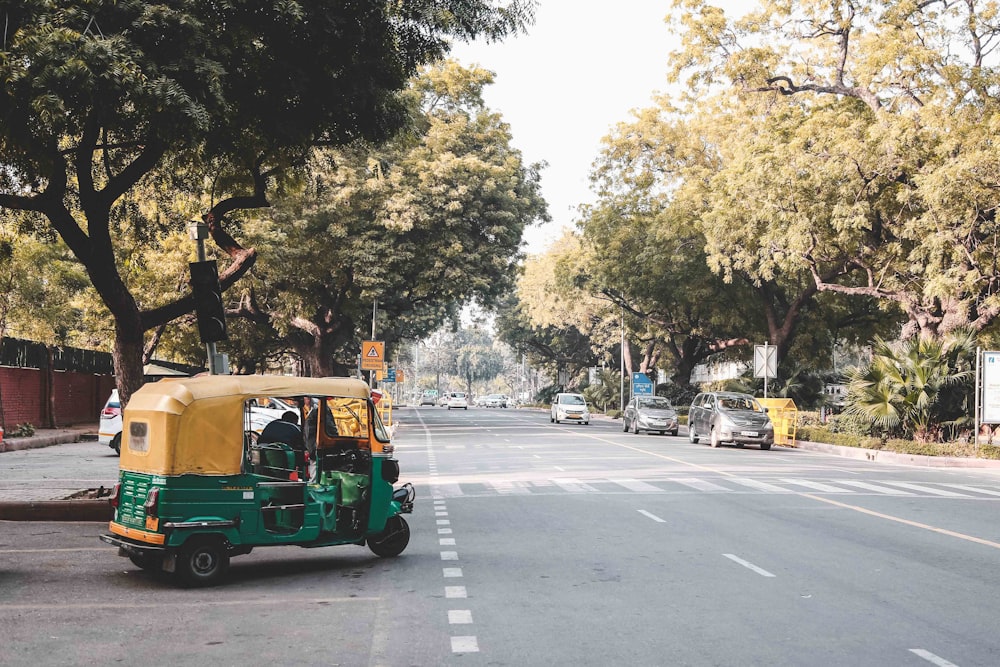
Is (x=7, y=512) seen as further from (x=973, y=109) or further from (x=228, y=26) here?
(x=973, y=109)

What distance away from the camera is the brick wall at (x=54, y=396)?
30625mm

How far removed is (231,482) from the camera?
9914 millimetres

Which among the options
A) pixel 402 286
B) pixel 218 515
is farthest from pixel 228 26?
pixel 402 286

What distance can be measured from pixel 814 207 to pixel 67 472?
2144 centimetres

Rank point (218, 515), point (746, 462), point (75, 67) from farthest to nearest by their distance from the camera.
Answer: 1. point (746, 462)
2. point (75, 67)
3. point (218, 515)

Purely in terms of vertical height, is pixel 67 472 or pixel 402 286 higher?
pixel 402 286

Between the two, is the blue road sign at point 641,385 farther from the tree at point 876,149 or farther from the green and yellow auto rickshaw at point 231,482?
the green and yellow auto rickshaw at point 231,482

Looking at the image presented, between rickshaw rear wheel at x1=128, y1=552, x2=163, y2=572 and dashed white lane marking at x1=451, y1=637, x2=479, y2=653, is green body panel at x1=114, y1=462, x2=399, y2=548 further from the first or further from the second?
dashed white lane marking at x1=451, y1=637, x2=479, y2=653

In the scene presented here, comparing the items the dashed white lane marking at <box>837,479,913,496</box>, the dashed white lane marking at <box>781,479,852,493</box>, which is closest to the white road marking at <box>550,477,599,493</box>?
the dashed white lane marking at <box>781,479,852,493</box>

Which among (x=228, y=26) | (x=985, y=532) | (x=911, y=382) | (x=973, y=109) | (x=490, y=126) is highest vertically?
(x=490, y=126)

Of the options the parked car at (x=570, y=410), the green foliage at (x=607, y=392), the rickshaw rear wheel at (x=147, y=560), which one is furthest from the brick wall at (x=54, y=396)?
the green foliage at (x=607, y=392)

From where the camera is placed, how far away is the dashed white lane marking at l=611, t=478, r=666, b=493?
18.5 m

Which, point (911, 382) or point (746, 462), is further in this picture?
point (911, 382)

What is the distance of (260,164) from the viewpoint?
16406 mm
